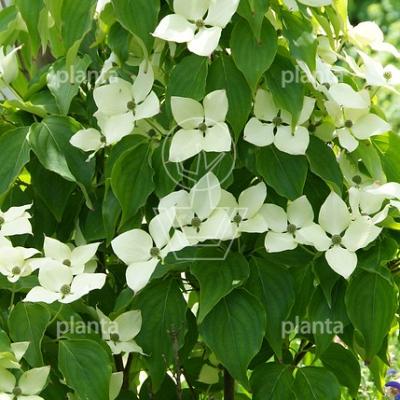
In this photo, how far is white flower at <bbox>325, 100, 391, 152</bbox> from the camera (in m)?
1.69

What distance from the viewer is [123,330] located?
5.41 feet

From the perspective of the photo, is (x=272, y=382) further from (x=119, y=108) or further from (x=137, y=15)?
(x=137, y=15)

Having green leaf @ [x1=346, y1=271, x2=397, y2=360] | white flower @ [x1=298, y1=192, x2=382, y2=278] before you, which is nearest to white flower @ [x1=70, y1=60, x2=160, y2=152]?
white flower @ [x1=298, y1=192, x2=382, y2=278]

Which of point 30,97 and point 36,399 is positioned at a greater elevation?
point 30,97

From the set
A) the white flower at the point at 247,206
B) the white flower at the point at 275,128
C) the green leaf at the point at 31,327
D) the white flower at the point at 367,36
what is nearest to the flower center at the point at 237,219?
the white flower at the point at 247,206

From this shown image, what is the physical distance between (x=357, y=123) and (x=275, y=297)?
329 millimetres

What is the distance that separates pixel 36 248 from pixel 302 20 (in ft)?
2.00

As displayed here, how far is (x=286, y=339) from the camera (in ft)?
5.84

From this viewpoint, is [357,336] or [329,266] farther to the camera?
[357,336]

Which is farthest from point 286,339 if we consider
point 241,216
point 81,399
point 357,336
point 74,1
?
point 74,1

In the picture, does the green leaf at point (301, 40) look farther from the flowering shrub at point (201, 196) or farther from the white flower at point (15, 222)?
the white flower at point (15, 222)

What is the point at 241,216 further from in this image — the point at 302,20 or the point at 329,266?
the point at 302,20

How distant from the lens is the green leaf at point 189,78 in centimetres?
156

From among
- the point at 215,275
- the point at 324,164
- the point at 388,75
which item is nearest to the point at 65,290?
the point at 215,275
